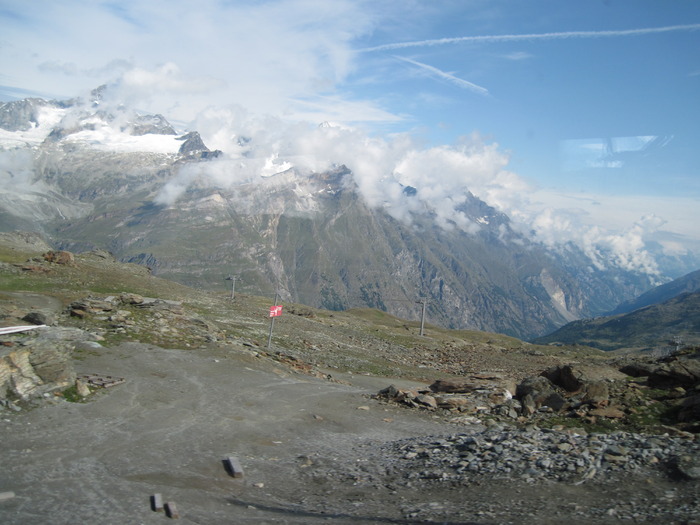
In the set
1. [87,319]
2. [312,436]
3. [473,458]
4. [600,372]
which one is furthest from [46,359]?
[600,372]

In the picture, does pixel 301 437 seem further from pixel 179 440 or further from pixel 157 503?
pixel 157 503

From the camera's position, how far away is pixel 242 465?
55.4ft

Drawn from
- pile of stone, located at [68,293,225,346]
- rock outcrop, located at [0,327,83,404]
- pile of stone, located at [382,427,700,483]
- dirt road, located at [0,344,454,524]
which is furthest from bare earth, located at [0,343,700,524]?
pile of stone, located at [68,293,225,346]

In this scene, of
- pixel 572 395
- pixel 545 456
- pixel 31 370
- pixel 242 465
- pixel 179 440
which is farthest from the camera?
pixel 572 395

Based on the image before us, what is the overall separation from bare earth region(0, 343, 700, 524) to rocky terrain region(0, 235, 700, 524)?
71 mm

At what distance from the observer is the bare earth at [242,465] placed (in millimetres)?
12453

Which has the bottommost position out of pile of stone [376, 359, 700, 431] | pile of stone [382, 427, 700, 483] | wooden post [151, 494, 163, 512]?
pile of stone [376, 359, 700, 431]

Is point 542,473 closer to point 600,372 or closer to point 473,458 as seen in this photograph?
point 473,458

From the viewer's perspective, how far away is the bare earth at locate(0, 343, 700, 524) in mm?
12453

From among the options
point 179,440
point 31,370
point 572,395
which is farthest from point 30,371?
point 572,395

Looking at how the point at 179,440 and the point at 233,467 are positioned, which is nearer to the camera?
the point at 233,467

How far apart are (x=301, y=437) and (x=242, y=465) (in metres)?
4.35

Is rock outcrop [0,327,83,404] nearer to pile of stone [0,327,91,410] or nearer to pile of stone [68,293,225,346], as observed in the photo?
pile of stone [0,327,91,410]

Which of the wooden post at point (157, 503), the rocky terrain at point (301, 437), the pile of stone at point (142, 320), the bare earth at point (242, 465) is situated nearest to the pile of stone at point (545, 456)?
the rocky terrain at point (301, 437)
